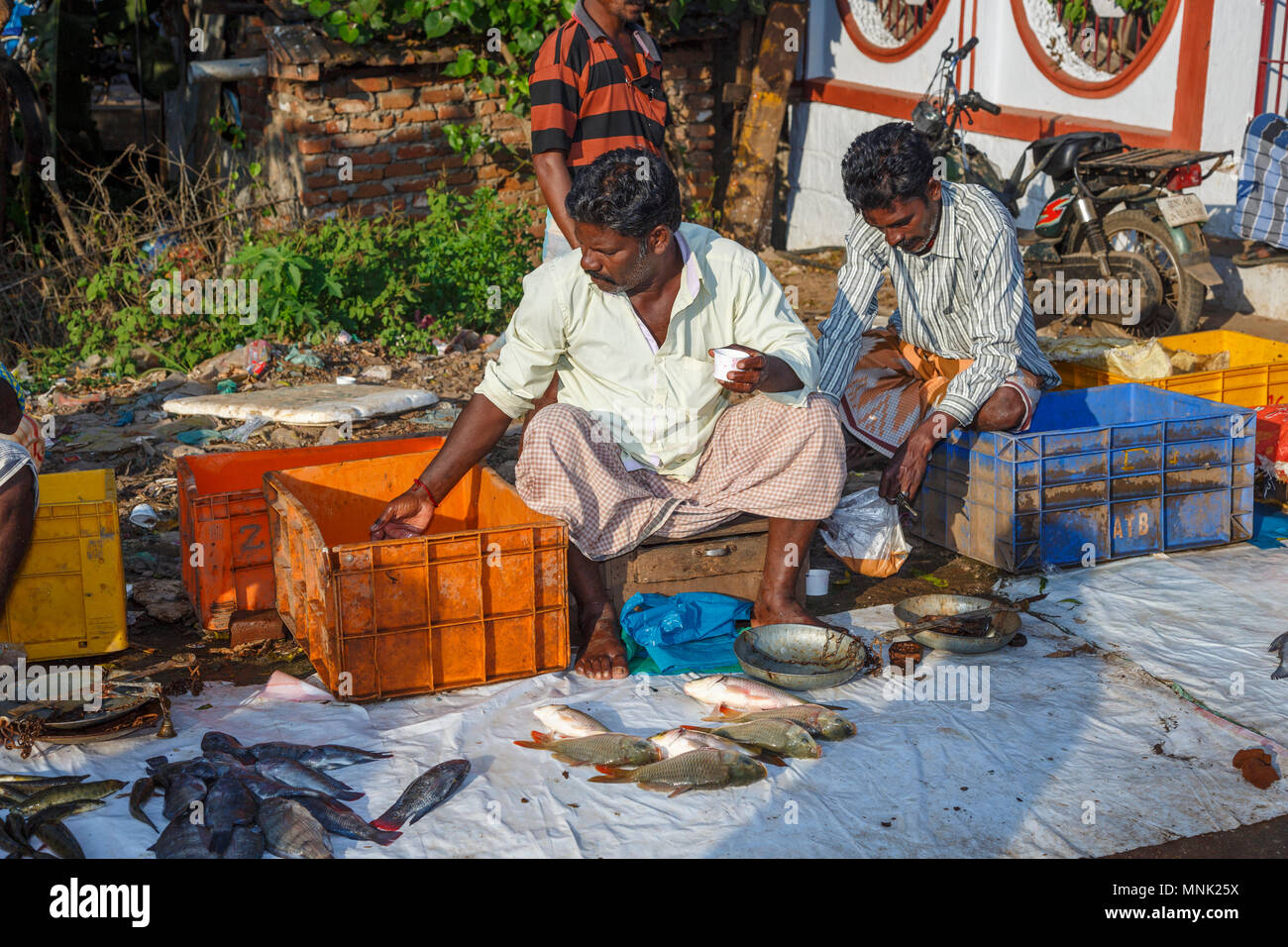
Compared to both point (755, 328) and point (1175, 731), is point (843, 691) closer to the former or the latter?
point (1175, 731)

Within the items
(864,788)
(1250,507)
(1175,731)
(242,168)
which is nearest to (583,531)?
(864,788)

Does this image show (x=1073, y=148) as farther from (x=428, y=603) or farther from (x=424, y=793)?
(x=424, y=793)

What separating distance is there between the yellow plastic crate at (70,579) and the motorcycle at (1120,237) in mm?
4627

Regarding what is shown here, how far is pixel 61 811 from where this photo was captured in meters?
2.84

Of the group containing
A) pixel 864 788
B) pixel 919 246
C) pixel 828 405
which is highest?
pixel 919 246

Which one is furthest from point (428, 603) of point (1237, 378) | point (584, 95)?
point (1237, 378)

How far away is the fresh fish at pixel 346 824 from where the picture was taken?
2777mm

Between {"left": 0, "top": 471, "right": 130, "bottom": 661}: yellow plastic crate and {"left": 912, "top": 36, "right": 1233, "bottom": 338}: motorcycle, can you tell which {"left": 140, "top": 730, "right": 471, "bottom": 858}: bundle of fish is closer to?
{"left": 0, "top": 471, "right": 130, "bottom": 661}: yellow plastic crate

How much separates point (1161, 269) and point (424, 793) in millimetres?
5410

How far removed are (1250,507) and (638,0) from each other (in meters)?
2.82

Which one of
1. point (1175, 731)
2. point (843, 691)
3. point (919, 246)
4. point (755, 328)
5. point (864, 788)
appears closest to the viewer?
point (864, 788)

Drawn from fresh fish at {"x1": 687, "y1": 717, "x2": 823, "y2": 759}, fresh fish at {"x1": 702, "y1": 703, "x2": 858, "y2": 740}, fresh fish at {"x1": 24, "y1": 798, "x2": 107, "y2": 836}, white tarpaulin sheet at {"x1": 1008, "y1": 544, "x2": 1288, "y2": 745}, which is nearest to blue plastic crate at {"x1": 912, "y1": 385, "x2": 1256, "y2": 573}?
white tarpaulin sheet at {"x1": 1008, "y1": 544, "x2": 1288, "y2": 745}

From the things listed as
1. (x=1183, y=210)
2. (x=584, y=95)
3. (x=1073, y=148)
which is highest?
(x=1073, y=148)

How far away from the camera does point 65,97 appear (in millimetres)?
8805
